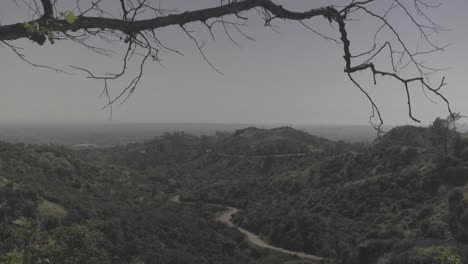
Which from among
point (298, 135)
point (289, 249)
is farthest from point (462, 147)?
point (298, 135)

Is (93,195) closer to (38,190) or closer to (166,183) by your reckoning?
(38,190)

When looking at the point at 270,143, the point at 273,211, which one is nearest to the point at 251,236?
the point at 273,211

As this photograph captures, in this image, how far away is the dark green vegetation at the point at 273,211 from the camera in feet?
63.8

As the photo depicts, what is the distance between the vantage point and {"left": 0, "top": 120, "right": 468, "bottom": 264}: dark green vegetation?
19.4 meters

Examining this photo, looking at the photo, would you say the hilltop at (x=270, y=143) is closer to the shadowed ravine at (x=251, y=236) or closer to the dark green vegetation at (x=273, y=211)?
the dark green vegetation at (x=273, y=211)

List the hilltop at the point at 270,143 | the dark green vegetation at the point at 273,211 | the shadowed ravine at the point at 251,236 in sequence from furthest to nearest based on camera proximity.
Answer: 1. the hilltop at the point at 270,143
2. the shadowed ravine at the point at 251,236
3. the dark green vegetation at the point at 273,211

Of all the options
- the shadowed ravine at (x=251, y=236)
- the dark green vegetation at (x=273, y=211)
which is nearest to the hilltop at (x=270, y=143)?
the dark green vegetation at (x=273, y=211)

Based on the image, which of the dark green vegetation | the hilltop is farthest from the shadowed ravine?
the hilltop

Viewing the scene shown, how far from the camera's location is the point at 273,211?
134 ft

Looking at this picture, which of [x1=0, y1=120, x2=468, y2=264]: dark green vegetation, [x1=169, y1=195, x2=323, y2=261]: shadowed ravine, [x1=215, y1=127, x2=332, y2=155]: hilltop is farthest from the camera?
[x1=215, y1=127, x2=332, y2=155]: hilltop

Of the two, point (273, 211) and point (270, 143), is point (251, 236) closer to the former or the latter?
point (273, 211)

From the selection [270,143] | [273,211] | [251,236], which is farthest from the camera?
[270,143]

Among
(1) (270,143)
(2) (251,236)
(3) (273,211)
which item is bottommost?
(2) (251,236)

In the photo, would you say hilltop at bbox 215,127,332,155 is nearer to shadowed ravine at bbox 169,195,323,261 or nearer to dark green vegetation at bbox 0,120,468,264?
dark green vegetation at bbox 0,120,468,264
